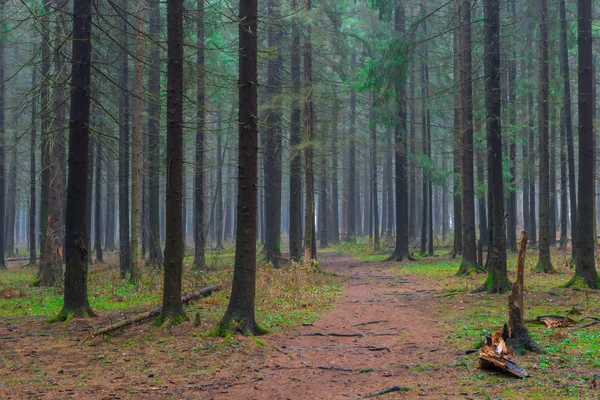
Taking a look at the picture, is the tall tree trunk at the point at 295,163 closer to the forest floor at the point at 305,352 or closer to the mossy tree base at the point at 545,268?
the forest floor at the point at 305,352

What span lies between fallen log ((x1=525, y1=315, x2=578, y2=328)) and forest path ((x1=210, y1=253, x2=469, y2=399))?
1.73 metres

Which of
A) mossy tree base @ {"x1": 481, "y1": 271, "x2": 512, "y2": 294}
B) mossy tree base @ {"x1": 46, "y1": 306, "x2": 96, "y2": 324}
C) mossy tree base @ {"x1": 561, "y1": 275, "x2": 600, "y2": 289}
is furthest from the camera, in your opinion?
mossy tree base @ {"x1": 481, "y1": 271, "x2": 512, "y2": 294}

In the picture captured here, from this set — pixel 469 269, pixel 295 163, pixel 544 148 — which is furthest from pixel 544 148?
pixel 295 163

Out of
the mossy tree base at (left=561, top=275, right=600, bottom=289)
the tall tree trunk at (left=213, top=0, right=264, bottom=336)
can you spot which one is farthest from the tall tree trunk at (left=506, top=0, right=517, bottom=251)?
the tall tree trunk at (left=213, top=0, right=264, bottom=336)

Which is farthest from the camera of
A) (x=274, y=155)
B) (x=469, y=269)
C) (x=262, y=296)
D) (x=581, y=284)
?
(x=274, y=155)

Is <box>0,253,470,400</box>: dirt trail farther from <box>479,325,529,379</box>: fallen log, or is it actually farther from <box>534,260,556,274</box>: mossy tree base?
<box>534,260,556,274</box>: mossy tree base

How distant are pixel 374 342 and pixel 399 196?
17.7 meters

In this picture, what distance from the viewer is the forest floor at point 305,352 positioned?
6316mm

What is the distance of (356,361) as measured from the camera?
A: 7973 millimetres

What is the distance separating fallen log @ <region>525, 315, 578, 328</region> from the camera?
9.13 metres

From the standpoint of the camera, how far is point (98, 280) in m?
17.8

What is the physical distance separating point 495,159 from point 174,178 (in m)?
8.23

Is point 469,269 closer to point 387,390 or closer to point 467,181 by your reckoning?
point 467,181

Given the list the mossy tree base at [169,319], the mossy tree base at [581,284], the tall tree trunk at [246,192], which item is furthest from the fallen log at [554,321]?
the mossy tree base at [169,319]
